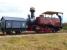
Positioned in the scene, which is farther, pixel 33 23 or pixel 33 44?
pixel 33 23

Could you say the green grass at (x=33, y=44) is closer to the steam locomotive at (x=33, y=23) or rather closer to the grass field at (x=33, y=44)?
the grass field at (x=33, y=44)

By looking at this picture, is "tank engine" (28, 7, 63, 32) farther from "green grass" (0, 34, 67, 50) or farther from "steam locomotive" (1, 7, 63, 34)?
"green grass" (0, 34, 67, 50)

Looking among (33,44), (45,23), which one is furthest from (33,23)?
(33,44)

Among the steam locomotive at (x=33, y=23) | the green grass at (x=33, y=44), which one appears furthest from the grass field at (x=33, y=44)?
the steam locomotive at (x=33, y=23)

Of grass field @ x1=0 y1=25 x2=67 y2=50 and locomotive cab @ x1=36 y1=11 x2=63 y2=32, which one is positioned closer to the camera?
grass field @ x1=0 y1=25 x2=67 y2=50

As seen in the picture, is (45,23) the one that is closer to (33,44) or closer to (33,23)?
(33,23)

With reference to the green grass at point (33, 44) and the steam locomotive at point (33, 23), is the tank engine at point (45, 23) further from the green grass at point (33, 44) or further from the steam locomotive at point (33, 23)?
the green grass at point (33, 44)

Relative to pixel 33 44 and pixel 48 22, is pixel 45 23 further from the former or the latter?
pixel 33 44

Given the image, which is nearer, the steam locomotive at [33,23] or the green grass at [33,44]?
the green grass at [33,44]

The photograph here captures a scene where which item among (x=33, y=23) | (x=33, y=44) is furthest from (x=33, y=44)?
(x=33, y=23)

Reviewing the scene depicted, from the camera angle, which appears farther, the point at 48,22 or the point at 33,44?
the point at 48,22

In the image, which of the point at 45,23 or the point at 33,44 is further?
the point at 45,23

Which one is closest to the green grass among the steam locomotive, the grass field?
the grass field

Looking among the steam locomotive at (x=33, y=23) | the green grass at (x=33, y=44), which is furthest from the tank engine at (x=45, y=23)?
the green grass at (x=33, y=44)
